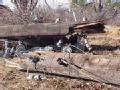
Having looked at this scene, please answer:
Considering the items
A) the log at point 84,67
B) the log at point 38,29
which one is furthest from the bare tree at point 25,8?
the log at point 84,67

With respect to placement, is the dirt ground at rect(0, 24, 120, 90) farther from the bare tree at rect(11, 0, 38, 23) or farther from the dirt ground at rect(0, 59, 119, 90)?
the bare tree at rect(11, 0, 38, 23)

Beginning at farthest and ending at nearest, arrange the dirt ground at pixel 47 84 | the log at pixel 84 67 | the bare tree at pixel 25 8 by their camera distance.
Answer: the bare tree at pixel 25 8
the dirt ground at pixel 47 84
the log at pixel 84 67

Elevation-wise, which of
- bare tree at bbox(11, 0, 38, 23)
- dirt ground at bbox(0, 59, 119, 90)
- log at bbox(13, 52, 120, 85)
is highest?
bare tree at bbox(11, 0, 38, 23)

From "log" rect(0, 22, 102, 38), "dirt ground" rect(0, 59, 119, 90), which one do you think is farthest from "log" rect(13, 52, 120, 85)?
"log" rect(0, 22, 102, 38)

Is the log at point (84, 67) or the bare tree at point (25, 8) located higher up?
the bare tree at point (25, 8)

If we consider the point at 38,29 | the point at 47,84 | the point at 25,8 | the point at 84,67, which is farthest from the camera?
the point at 25,8

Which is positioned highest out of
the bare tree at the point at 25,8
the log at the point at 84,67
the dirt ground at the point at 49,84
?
the bare tree at the point at 25,8

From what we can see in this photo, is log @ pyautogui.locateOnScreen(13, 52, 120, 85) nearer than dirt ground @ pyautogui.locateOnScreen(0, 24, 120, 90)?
Yes

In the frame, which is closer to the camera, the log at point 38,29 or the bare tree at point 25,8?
the log at point 38,29

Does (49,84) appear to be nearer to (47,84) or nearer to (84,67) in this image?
(47,84)

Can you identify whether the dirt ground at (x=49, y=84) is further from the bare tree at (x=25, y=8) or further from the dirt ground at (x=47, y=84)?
the bare tree at (x=25, y=8)

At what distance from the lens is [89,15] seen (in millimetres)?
19531

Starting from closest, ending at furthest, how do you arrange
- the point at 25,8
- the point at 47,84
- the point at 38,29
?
the point at 47,84 < the point at 38,29 < the point at 25,8

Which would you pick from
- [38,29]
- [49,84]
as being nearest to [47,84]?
[49,84]
